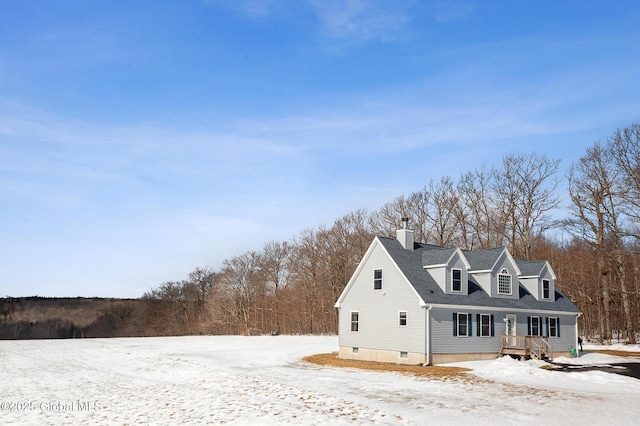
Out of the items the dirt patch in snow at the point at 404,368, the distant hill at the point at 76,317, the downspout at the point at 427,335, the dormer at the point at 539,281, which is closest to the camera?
the dirt patch in snow at the point at 404,368

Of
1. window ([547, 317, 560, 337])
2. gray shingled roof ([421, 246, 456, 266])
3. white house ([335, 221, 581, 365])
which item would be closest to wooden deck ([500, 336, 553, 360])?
white house ([335, 221, 581, 365])

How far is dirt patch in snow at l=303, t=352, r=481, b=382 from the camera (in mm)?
24525

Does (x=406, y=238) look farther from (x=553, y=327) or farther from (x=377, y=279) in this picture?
(x=553, y=327)

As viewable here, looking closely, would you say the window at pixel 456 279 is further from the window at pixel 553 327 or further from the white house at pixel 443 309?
the window at pixel 553 327

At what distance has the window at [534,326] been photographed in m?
34.2

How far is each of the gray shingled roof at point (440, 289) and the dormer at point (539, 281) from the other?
27cm

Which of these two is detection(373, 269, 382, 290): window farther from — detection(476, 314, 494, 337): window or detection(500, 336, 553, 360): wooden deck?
detection(500, 336, 553, 360): wooden deck

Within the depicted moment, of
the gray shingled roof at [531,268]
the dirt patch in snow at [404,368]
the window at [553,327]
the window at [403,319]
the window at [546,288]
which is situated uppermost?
the gray shingled roof at [531,268]

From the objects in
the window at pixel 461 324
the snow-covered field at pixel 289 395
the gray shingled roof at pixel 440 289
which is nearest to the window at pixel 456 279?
the gray shingled roof at pixel 440 289

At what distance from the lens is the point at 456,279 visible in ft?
105

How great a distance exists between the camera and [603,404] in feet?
57.2

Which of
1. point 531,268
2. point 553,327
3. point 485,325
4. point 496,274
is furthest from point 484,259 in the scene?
point 553,327

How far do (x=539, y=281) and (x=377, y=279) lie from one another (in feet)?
37.3

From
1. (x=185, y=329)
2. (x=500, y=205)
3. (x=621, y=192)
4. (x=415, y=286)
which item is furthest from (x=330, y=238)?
(x=415, y=286)
